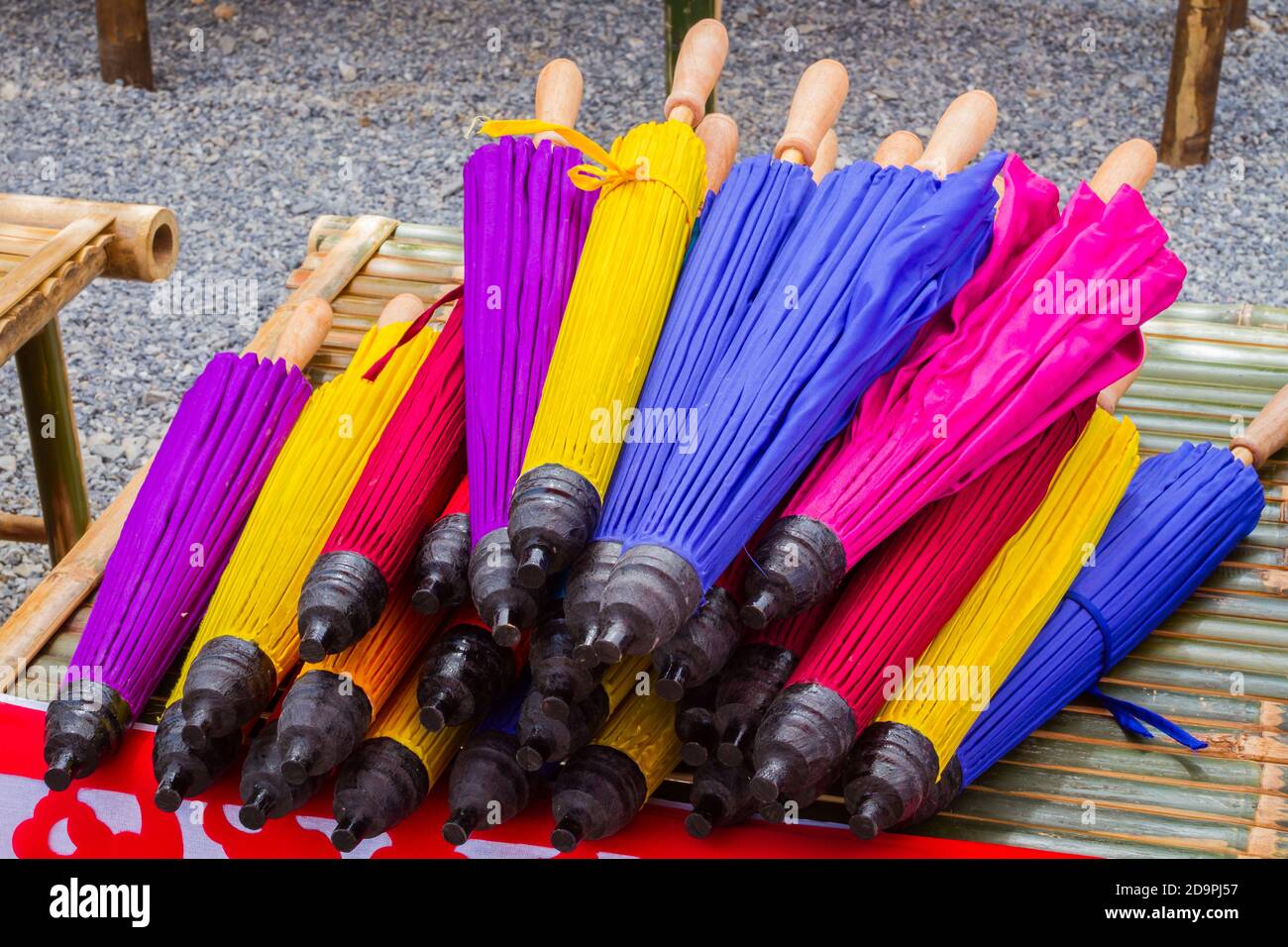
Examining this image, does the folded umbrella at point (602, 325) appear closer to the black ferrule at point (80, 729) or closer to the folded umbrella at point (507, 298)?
the folded umbrella at point (507, 298)

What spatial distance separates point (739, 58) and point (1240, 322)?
2494 mm

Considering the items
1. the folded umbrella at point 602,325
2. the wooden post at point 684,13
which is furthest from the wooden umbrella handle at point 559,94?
the wooden post at point 684,13

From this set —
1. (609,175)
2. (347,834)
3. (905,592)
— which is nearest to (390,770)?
(347,834)

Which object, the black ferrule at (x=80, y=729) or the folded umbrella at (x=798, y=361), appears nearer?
the folded umbrella at (x=798, y=361)

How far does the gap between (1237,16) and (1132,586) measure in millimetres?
3503

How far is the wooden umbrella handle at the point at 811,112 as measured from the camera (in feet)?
5.47

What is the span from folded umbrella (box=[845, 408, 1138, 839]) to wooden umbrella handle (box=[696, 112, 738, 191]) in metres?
0.53

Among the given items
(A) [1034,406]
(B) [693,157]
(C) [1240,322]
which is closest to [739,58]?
(C) [1240,322]

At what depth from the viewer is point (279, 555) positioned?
1412 mm

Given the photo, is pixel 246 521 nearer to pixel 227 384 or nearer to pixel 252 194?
pixel 227 384

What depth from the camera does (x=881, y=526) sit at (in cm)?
130

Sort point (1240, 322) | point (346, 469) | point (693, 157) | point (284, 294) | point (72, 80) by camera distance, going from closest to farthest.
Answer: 1. point (346, 469)
2. point (693, 157)
3. point (1240, 322)
4. point (284, 294)
5. point (72, 80)

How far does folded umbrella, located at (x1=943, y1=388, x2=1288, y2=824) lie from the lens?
142 centimetres

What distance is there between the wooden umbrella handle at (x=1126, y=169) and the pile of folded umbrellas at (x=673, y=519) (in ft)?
0.75
